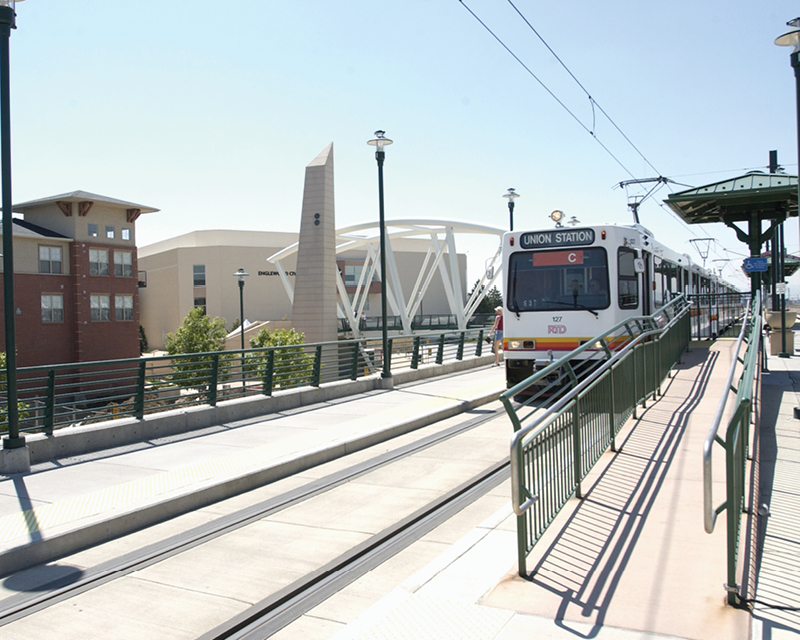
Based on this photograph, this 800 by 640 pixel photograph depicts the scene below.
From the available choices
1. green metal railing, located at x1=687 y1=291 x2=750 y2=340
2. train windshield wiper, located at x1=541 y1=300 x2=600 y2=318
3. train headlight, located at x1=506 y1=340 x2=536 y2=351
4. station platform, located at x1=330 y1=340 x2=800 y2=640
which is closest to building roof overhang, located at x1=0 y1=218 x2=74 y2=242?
train headlight, located at x1=506 y1=340 x2=536 y2=351

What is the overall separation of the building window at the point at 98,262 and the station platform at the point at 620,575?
156ft

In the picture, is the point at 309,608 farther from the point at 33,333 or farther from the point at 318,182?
the point at 33,333

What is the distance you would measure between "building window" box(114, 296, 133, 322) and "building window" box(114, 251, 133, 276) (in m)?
1.85

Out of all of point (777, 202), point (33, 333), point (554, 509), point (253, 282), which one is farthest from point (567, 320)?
point (253, 282)

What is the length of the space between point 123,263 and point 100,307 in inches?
164

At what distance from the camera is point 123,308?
50.7 m

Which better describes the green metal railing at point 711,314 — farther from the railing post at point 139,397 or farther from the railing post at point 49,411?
the railing post at point 49,411

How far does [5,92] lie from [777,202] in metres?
16.2

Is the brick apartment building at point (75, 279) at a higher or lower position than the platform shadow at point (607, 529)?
higher

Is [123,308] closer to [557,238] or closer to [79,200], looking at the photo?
[79,200]

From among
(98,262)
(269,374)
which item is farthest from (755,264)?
(98,262)

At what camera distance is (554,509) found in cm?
572

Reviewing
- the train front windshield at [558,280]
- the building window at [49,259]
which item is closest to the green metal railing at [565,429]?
the train front windshield at [558,280]

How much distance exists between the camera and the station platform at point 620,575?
4.07 meters
